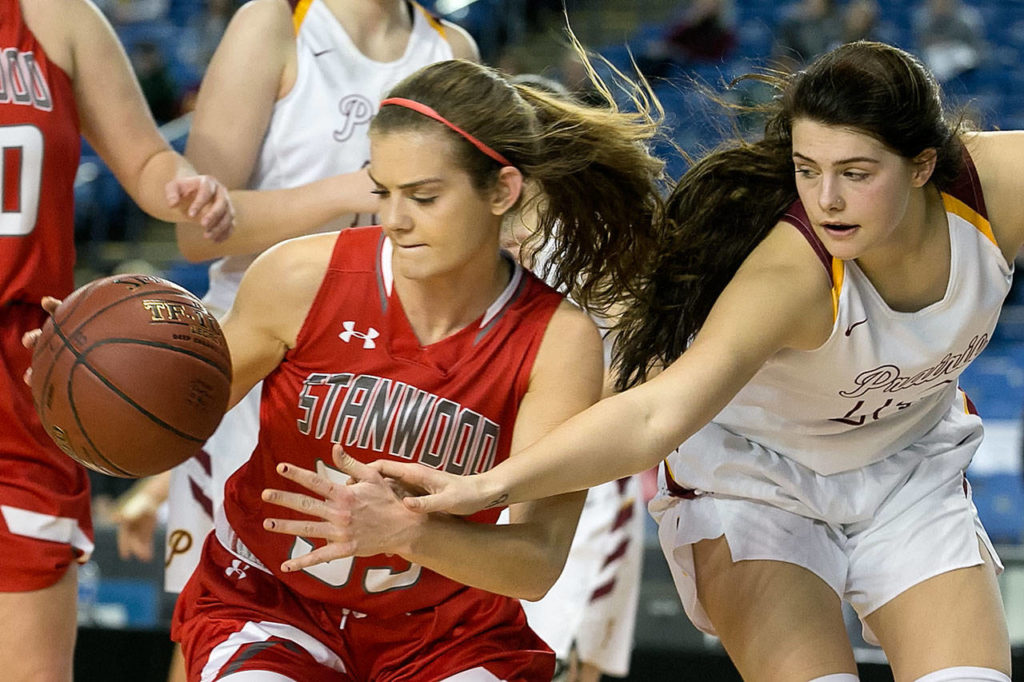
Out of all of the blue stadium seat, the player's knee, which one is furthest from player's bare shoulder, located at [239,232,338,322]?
the blue stadium seat

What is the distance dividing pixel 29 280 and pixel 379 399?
816 millimetres

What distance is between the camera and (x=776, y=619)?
8.77 feet

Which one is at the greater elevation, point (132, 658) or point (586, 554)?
point (586, 554)

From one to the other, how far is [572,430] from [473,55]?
164 cm

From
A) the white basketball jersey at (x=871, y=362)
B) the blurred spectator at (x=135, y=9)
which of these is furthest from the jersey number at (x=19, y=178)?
Answer: the blurred spectator at (x=135, y=9)

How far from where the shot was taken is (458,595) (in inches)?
105

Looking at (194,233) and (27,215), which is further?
(194,233)

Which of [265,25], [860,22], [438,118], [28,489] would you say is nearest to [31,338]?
[28,489]

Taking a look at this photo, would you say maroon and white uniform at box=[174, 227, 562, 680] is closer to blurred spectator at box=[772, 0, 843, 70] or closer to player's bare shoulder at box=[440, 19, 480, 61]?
player's bare shoulder at box=[440, 19, 480, 61]

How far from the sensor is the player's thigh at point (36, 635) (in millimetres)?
2676

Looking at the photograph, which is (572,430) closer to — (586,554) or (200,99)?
(200,99)

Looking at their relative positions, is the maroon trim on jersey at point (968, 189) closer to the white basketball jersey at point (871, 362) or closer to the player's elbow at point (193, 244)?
the white basketball jersey at point (871, 362)

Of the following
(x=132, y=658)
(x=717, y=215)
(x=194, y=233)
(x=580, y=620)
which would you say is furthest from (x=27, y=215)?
(x=132, y=658)

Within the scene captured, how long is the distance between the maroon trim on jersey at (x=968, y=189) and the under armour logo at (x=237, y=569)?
1.57 metres
